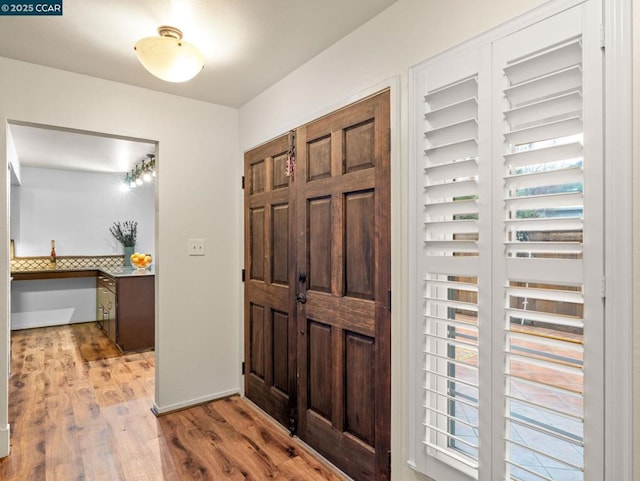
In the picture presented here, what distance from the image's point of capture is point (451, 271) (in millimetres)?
1528

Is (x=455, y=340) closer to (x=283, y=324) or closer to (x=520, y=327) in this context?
(x=520, y=327)

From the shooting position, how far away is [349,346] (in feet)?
6.68

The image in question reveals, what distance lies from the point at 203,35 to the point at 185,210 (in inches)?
52.0

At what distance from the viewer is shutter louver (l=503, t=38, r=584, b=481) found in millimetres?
1182

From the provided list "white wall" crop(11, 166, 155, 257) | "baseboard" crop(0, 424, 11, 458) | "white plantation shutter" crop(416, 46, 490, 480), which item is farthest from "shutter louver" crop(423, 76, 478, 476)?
"white wall" crop(11, 166, 155, 257)

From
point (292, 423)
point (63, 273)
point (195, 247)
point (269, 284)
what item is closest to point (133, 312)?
point (63, 273)

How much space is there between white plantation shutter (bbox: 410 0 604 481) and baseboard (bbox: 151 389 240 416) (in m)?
1.92

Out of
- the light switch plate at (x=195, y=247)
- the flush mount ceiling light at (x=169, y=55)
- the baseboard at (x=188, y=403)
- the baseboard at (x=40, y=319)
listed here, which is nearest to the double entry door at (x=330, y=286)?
the baseboard at (x=188, y=403)

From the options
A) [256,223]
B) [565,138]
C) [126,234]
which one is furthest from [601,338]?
[126,234]

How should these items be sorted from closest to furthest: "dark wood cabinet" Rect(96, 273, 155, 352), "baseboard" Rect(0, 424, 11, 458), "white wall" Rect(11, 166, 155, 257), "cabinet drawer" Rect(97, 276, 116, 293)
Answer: "baseboard" Rect(0, 424, 11, 458) < "dark wood cabinet" Rect(96, 273, 155, 352) < "cabinet drawer" Rect(97, 276, 116, 293) < "white wall" Rect(11, 166, 155, 257)

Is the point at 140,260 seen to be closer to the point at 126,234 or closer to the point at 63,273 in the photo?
the point at 63,273

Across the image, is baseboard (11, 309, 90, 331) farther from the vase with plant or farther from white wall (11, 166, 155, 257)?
the vase with plant

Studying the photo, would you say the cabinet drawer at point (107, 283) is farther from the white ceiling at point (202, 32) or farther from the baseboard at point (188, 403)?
the white ceiling at point (202, 32)

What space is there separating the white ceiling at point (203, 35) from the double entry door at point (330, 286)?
0.42m
